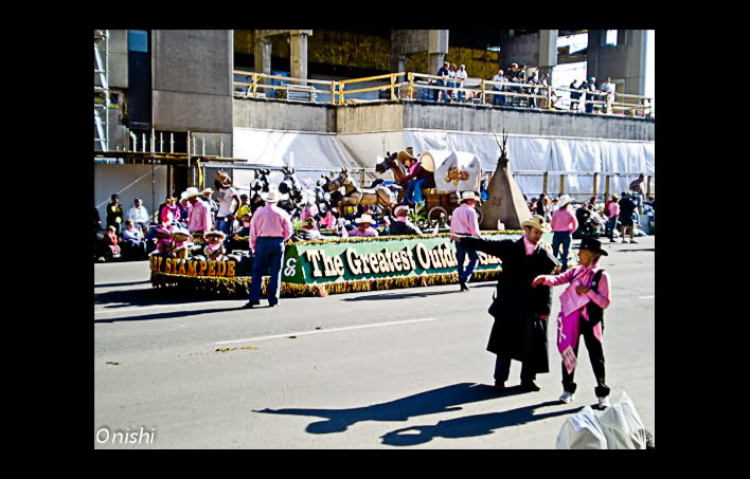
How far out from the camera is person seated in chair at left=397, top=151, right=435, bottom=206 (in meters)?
21.5

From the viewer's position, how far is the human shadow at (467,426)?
682cm

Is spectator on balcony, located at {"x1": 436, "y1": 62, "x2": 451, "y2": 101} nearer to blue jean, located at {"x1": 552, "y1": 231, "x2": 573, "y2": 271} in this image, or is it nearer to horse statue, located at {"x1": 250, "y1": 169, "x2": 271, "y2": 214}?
blue jean, located at {"x1": 552, "y1": 231, "x2": 573, "y2": 271}

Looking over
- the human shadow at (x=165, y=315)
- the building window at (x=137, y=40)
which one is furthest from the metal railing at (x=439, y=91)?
the human shadow at (x=165, y=315)

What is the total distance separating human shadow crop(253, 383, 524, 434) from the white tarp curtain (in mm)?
19259

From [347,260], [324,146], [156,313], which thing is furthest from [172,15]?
[324,146]

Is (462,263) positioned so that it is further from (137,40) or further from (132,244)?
(137,40)

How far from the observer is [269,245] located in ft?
43.4

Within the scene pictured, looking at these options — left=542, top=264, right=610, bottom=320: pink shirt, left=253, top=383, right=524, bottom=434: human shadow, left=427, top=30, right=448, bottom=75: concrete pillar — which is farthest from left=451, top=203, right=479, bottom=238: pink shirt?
left=427, top=30, right=448, bottom=75: concrete pillar

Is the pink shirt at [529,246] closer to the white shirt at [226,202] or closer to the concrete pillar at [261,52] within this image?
the white shirt at [226,202]

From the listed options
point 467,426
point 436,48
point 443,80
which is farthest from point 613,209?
point 467,426

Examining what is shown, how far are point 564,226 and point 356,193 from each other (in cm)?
486

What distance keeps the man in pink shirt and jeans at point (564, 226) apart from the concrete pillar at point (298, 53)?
19.1m

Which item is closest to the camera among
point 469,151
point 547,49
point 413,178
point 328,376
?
point 328,376
